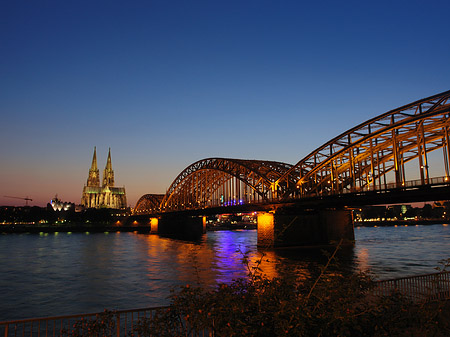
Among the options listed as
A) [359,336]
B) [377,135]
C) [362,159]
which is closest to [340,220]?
[362,159]

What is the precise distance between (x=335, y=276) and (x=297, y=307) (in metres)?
2.86

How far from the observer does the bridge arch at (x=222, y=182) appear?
278ft

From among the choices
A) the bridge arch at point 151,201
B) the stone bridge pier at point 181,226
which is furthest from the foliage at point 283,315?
the bridge arch at point 151,201

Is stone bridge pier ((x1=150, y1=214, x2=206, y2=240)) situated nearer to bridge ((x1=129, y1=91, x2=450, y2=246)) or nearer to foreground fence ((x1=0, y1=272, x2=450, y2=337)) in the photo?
bridge ((x1=129, y1=91, x2=450, y2=246))

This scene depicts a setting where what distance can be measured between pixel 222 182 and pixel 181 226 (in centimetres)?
3099

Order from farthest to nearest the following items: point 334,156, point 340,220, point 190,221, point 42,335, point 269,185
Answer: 1. point 190,221
2. point 269,185
3. point 340,220
4. point 334,156
5. point 42,335

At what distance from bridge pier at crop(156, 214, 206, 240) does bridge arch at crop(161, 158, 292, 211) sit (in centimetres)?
489

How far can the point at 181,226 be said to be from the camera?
136875 mm

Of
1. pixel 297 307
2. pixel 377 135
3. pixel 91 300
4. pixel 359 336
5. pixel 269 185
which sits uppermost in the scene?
pixel 377 135

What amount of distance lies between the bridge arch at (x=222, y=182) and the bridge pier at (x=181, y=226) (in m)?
4.89

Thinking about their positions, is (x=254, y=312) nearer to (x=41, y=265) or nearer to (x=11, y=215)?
(x=41, y=265)

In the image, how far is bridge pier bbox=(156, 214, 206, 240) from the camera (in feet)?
442

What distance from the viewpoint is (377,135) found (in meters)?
55.9

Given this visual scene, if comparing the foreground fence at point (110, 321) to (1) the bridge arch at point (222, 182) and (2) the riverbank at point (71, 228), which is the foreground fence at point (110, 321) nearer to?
(1) the bridge arch at point (222, 182)
